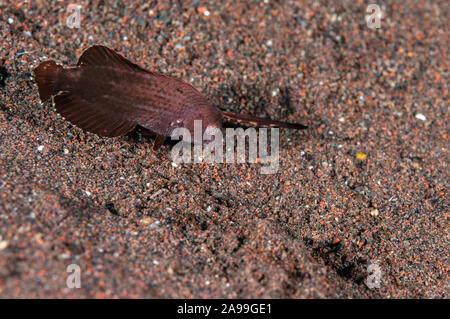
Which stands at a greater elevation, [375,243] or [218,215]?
[218,215]

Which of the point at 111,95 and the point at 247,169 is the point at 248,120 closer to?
the point at 247,169

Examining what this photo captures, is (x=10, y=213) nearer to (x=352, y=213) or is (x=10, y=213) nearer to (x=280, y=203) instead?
(x=280, y=203)

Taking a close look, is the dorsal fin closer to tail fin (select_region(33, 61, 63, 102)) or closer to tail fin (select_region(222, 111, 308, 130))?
tail fin (select_region(33, 61, 63, 102))

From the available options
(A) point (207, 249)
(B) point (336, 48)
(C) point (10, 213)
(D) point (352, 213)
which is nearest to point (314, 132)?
(D) point (352, 213)

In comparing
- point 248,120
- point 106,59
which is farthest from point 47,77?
point 248,120

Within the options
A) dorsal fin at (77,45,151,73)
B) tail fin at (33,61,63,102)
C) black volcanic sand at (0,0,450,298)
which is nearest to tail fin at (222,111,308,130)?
black volcanic sand at (0,0,450,298)

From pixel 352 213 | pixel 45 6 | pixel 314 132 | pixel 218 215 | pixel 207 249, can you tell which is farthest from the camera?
pixel 45 6
